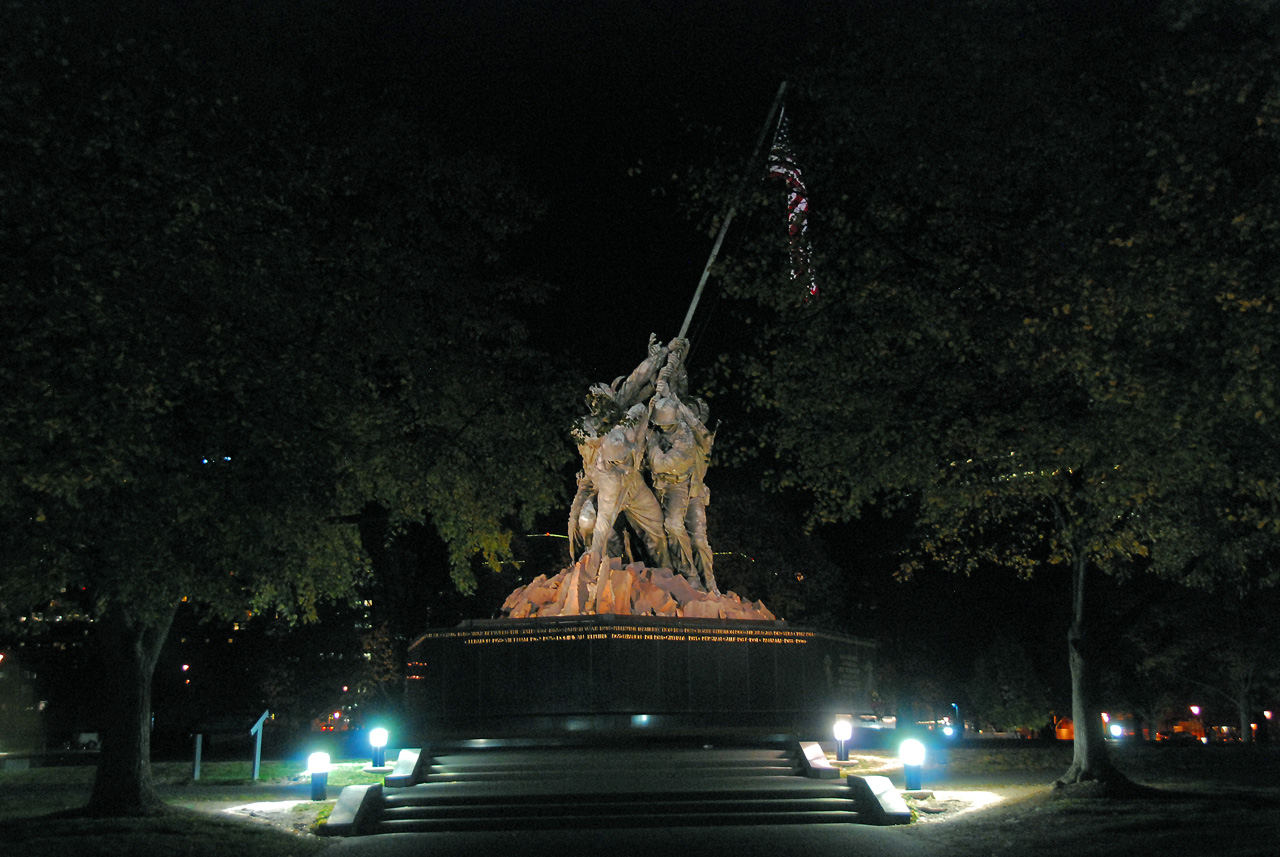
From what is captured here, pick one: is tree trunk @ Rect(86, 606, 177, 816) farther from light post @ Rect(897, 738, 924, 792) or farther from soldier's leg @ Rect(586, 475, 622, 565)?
light post @ Rect(897, 738, 924, 792)

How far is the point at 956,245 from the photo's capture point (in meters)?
14.0

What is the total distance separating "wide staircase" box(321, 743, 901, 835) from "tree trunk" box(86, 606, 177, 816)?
337 cm

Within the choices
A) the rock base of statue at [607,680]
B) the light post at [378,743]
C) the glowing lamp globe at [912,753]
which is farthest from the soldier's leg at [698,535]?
the light post at [378,743]

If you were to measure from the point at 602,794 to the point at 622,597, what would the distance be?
511cm

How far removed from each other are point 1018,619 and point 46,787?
35.1 m

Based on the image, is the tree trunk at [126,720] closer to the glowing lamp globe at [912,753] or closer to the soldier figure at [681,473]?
the soldier figure at [681,473]

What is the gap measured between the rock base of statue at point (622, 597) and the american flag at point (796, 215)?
19.2 ft

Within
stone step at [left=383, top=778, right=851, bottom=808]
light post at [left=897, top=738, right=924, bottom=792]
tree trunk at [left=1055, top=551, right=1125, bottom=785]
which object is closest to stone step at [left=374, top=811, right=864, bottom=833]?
stone step at [left=383, top=778, right=851, bottom=808]

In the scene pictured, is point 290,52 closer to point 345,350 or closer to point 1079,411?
point 345,350

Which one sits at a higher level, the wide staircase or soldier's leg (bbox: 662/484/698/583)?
soldier's leg (bbox: 662/484/698/583)

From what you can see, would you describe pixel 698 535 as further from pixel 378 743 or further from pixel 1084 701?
pixel 1084 701

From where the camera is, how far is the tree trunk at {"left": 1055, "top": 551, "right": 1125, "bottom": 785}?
1706 cm

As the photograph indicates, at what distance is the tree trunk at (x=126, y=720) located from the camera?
15.1 meters

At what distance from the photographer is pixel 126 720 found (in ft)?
51.4
